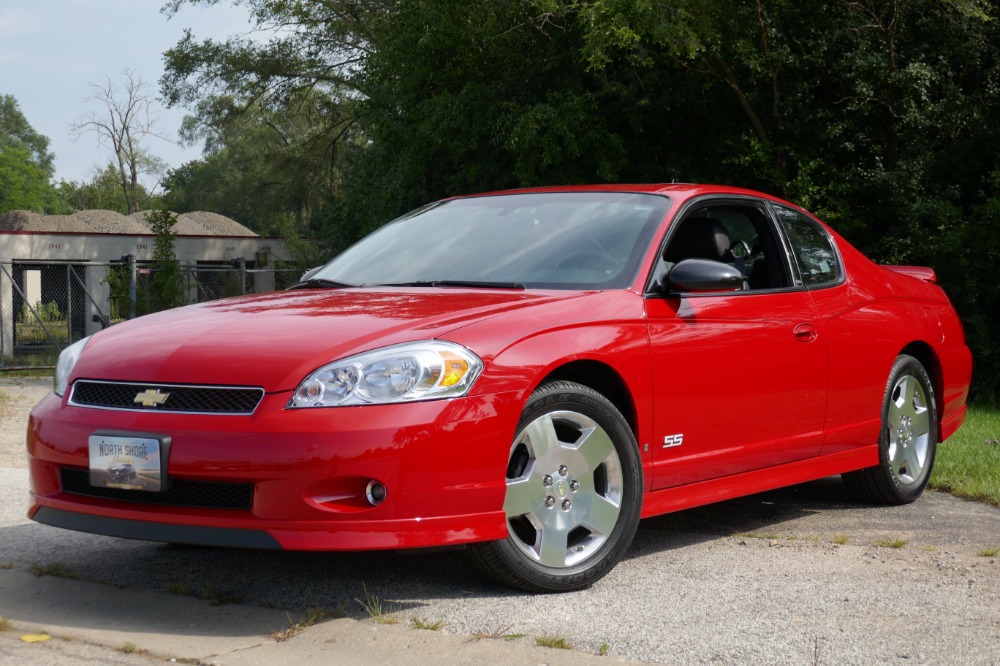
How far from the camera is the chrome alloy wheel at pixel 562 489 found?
14.5 feet

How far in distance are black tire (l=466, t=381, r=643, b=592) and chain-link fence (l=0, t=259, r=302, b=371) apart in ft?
55.1

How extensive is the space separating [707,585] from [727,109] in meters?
14.7

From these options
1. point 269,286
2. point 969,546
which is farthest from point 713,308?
point 269,286

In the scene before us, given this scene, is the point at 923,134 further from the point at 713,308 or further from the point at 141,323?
the point at 141,323

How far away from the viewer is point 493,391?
13.8 ft

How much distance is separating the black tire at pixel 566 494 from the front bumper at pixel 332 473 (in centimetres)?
19

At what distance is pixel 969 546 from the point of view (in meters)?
5.47

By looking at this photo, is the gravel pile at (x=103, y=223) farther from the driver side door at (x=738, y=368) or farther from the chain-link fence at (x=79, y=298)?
the driver side door at (x=738, y=368)

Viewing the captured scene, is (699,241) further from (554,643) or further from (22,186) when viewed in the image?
(22,186)

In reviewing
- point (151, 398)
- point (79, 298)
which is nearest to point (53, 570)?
point (151, 398)

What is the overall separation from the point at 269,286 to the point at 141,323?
2863 centimetres

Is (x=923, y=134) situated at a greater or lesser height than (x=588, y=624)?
greater

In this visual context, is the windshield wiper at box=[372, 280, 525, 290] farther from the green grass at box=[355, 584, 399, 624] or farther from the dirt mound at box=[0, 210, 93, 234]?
the dirt mound at box=[0, 210, 93, 234]

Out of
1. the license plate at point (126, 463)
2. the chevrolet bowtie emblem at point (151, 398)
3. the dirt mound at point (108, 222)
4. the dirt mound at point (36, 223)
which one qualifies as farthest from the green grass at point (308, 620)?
the dirt mound at point (108, 222)
